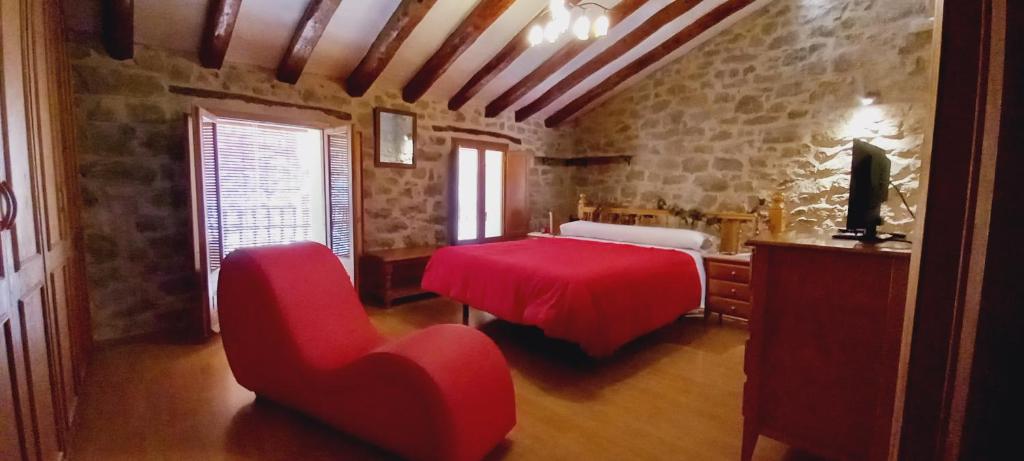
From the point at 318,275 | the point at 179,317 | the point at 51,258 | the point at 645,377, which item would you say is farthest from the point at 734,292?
the point at 179,317

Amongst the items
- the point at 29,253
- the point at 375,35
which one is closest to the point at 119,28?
the point at 375,35

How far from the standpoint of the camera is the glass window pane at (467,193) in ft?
18.2

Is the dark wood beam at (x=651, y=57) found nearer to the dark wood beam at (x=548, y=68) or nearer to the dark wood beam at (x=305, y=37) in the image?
the dark wood beam at (x=548, y=68)

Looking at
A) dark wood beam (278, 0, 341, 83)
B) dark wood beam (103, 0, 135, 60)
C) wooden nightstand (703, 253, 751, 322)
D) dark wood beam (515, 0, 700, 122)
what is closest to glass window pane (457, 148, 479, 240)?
dark wood beam (515, 0, 700, 122)

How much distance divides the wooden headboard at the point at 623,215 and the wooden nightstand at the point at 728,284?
56.4 inches

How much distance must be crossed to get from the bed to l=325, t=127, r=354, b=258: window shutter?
1.06 metres

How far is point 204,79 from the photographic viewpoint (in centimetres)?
368

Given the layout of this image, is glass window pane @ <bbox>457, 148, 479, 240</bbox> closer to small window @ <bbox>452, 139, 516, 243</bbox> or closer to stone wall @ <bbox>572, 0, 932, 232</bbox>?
small window @ <bbox>452, 139, 516, 243</bbox>

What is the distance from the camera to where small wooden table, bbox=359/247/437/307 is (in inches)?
173

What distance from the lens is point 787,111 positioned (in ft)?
14.7

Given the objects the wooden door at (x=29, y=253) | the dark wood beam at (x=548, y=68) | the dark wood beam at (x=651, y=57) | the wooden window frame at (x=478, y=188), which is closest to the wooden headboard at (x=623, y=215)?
the wooden window frame at (x=478, y=188)

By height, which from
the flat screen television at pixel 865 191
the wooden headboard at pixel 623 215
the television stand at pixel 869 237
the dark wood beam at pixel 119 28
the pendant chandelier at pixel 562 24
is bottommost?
the wooden headboard at pixel 623 215

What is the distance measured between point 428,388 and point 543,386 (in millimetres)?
1117

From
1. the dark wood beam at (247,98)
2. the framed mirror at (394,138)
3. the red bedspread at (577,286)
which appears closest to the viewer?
the red bedspread at (577,286)
